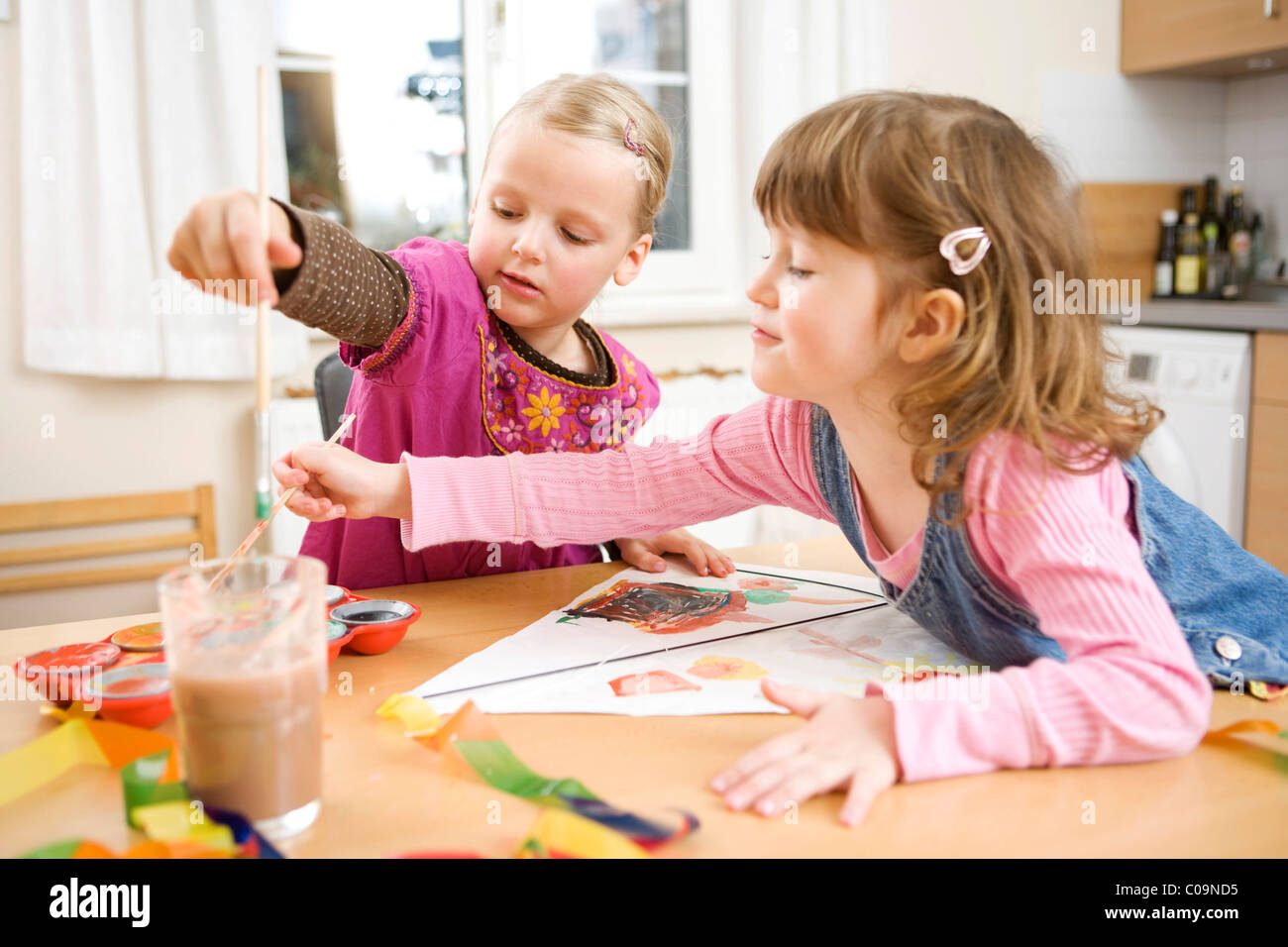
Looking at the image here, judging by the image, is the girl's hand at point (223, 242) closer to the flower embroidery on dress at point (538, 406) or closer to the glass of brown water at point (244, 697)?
the glass of brown water at point (244, 697)

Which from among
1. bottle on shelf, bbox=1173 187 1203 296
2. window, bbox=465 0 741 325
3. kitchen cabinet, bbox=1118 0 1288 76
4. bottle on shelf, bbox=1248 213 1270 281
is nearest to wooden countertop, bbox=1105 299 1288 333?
bottle on shelf, bbox=1173 187 1203 296

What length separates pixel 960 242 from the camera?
31.8 inches

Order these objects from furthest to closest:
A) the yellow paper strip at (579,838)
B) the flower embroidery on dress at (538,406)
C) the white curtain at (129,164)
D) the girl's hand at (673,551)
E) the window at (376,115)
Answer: the window at (376,115) < the white curtain at (129,164) < the flower embroidery on dress at (538,406) < the girl's hand at (673,551) < the yellow paper strip at (579,838)

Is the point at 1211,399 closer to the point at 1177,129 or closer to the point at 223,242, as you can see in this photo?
the point at 1177,129

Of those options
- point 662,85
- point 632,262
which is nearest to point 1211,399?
point 662,85

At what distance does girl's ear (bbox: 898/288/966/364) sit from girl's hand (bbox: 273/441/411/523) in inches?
17.5

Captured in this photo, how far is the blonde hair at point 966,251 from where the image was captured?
806mm

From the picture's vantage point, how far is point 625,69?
110 inches

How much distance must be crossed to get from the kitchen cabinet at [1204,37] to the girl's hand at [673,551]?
8.36ft

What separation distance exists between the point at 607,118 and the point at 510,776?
798mm

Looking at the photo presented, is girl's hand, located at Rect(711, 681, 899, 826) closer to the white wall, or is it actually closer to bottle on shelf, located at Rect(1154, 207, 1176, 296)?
the white wall

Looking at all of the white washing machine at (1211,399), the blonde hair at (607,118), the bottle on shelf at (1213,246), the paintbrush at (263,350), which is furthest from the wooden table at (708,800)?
the bottle on shelf at (1213,246)
